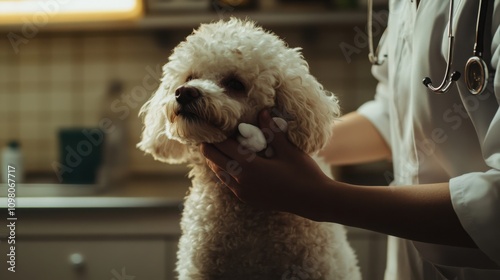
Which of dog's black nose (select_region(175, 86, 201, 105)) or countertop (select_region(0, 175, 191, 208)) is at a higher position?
countertop (select_region(0, 175, 191, 208))

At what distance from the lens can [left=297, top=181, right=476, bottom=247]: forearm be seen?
65 cm

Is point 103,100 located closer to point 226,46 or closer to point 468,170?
point 226,46

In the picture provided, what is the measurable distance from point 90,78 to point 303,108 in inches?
67.9

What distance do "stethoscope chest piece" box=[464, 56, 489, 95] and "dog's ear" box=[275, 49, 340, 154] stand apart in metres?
0.24

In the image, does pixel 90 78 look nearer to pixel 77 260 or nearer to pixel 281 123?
pixel 77 260

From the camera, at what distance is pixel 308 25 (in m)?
1.99

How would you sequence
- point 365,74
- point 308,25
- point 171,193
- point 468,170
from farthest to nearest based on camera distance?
point 365,74 → point 308,25 → point 171,193 → point 468,170

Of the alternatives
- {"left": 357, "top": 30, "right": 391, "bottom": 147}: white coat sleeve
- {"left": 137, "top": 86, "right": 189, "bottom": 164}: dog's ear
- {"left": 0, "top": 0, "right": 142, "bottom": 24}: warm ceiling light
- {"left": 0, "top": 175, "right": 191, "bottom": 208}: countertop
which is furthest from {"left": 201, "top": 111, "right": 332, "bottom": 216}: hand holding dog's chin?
{"left": 0, "top": 0, "right": 142, "bottom": 24}: warm ceiling light

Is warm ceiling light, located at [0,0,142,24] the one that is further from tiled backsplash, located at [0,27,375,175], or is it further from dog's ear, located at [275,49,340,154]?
dog's ear, located at [275,49,340,154]

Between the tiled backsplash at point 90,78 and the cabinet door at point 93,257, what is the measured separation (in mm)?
685

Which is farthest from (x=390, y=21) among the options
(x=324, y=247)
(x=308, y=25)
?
(x=308, y=25)

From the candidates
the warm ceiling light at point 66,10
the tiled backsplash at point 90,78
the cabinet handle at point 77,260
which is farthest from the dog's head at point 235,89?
the tiled backsplash at point 90,78

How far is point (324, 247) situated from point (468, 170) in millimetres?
260

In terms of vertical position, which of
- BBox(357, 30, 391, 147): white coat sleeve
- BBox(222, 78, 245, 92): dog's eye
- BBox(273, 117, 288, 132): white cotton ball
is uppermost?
BBox(357, 30, 391, 147): white coat sleeve
